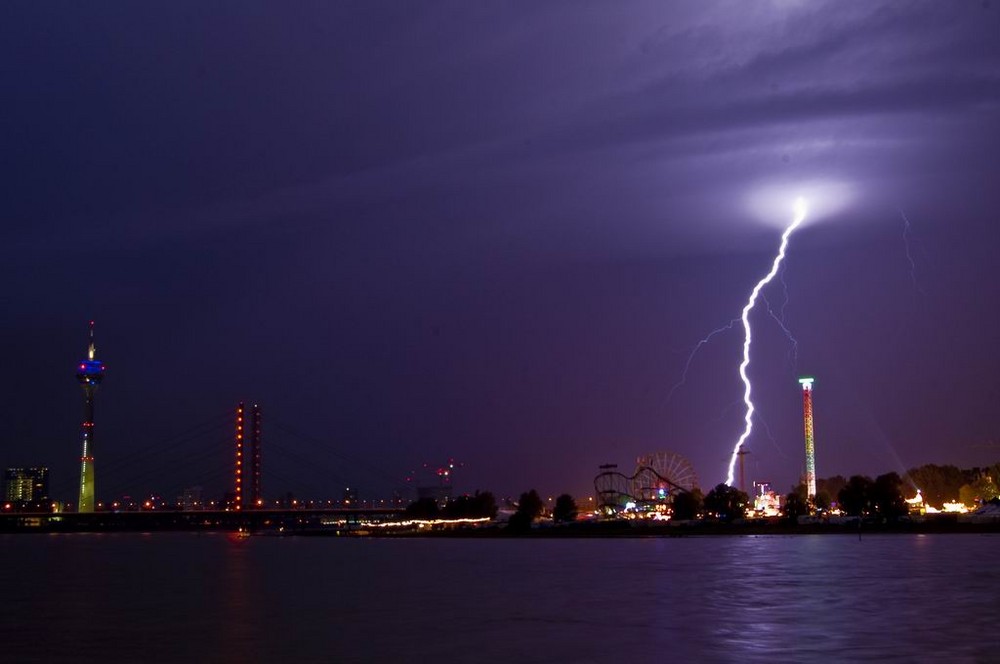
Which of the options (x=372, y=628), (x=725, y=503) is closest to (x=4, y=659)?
(x=372, y=628)

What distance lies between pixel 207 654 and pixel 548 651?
375 inches

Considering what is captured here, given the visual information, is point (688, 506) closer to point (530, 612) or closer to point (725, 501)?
point (725, 501)

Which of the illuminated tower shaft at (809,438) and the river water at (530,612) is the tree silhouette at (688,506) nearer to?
the illuminated tower shaft at (809,438)

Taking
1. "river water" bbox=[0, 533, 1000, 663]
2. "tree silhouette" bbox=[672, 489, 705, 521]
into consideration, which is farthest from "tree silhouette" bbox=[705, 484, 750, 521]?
"river water" bbox=[0, 533, 1000, 663]

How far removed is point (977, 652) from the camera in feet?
97.0

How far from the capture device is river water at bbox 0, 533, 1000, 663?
105 feet

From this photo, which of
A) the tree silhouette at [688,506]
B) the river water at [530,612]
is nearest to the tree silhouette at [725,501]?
the tree silhouette at [688,506]

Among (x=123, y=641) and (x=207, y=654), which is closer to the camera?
(x=207, y=654)

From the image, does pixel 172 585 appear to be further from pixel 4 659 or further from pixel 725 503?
pixel 725 503

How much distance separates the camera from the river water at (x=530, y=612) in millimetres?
32031

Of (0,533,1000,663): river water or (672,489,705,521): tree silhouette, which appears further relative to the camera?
(672,489,705,521): tree silhouette

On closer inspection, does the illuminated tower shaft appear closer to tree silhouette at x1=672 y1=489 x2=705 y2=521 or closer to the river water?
tree silhouette at x1=672 y1=489 x2=705 y2=521

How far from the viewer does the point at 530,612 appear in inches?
1678

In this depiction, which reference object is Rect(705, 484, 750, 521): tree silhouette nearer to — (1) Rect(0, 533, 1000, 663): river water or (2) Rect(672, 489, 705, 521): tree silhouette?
(2) Rect(672, 489, 705, 521): tree silhouette
